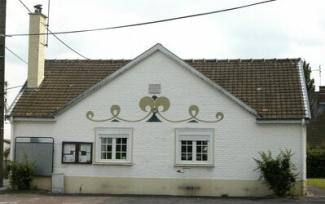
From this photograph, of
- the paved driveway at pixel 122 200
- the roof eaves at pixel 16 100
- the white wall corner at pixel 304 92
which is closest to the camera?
the paved driveway at pixel 122 200

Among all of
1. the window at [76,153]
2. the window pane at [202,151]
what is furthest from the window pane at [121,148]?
the window pane at [202,151]

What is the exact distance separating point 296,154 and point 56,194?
9.22 meters

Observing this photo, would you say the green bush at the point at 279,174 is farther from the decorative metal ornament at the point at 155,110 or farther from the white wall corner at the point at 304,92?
the decorative metal ornament at the point at 155,110

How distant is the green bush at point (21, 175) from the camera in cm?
2448

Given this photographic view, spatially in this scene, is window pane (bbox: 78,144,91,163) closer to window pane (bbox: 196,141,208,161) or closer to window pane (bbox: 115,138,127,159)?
window pane (bbox: 115,138,127,159)

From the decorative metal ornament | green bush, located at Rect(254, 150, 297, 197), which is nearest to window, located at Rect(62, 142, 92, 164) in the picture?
the decorative metal ornament

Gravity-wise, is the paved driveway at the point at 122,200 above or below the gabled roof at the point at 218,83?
below

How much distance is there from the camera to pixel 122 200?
70.9ft

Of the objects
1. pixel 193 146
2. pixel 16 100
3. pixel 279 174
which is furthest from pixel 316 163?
pixel 16 100

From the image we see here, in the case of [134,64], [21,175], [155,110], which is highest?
[134,64]

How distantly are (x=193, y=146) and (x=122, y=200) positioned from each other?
411cm

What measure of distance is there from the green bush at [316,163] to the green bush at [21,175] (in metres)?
19.7

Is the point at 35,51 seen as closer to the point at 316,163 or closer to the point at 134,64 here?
the point at 134,64

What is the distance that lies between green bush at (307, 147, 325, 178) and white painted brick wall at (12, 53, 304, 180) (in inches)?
607
